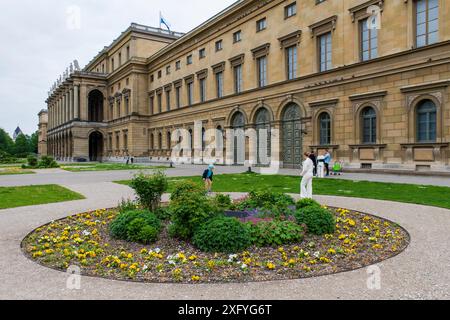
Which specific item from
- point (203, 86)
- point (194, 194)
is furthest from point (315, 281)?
point (203, 86)

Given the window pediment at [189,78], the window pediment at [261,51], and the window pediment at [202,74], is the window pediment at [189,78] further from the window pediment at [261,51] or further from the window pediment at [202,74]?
the window pediment at [261,51]

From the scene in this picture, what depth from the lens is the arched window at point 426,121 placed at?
21219 millimetres

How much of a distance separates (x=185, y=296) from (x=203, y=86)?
135 ft

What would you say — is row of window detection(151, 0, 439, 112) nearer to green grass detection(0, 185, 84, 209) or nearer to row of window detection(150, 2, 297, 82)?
row of window detection(150, 2, 297, 82)

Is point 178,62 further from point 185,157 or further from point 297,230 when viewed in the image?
point 297,230

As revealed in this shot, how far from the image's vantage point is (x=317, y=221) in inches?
304

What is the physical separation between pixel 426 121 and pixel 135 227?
20.4 m

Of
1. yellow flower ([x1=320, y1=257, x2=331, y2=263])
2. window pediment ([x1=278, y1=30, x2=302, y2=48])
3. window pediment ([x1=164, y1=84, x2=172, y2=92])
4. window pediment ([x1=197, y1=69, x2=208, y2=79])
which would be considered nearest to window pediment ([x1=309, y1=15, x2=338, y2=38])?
window pediment ([x1=278, y1=30, x2=302, y2=48])

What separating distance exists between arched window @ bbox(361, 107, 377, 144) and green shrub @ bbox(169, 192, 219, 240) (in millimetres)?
20275

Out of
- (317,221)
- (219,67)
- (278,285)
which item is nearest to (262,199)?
(317,221)

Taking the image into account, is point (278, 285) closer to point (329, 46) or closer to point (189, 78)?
point (329, 46)

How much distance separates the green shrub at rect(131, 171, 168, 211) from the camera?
8820 millimetres

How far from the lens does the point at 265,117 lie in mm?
34125

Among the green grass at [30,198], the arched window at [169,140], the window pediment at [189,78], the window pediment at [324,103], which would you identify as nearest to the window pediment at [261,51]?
the window pediment at [324,103]
